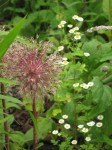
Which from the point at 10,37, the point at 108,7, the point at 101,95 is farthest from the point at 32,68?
the point at 108,7

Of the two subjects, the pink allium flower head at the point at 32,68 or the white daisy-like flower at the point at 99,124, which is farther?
the white daisy-like flower at the point at 99,124

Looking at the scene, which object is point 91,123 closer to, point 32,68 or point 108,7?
point 32,68

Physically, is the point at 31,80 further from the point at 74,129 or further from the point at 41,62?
the point at 74,129

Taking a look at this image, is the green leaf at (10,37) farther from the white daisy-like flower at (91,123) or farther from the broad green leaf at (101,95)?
the white daisy-like flower at (91,123)

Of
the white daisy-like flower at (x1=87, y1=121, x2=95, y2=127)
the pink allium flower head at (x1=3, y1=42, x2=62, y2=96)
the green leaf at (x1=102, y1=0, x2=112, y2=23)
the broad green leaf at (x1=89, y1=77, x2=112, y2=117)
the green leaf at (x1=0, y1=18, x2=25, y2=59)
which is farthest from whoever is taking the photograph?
the green leaf at (x1=102, y1=0, x2=112, y2=23)

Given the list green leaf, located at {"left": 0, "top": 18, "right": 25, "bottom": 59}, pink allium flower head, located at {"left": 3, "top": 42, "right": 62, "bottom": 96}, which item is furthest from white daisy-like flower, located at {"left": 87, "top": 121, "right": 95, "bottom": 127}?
green leaf, located at {"left": 0, "top": 18, "right": 25, "bottom": 59}

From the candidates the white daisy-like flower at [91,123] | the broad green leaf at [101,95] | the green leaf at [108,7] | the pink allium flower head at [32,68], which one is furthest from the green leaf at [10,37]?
the green leaf at [108,7]

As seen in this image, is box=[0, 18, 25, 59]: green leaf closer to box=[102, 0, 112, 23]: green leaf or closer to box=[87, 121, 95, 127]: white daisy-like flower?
box=[87, 121, 95, 127]: white daisy-like flower

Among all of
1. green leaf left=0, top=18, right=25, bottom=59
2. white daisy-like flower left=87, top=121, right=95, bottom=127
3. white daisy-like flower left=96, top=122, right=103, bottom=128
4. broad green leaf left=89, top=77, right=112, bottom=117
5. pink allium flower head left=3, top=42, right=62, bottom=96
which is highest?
green leaf left=0, top=18, right=25, bottom=59

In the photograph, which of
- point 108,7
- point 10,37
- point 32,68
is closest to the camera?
point 10,37
